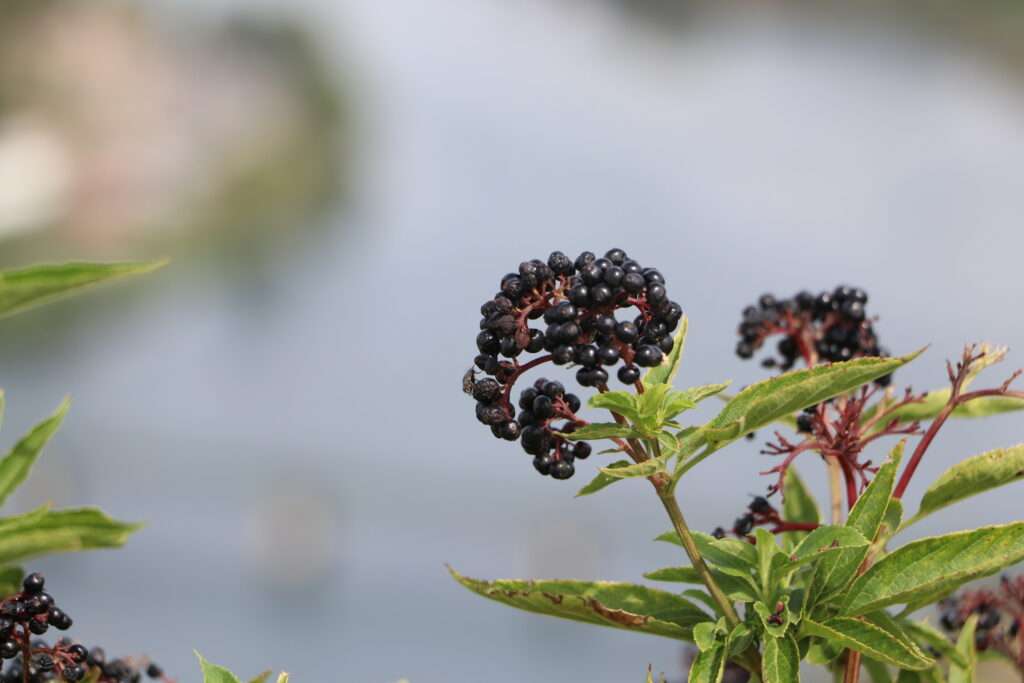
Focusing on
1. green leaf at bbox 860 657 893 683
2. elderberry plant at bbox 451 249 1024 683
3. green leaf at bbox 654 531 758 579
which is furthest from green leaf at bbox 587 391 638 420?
green leaf at bbox 860 657 893 683

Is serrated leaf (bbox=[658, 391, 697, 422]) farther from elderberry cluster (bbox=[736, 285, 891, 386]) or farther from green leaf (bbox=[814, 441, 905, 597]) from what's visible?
elderberry cluster (bbox=[736, 285, 891, 386])

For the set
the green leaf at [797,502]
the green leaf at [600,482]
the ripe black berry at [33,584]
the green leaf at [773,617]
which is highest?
the green leaf at [797,502]

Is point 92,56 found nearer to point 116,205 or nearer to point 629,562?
point 116,205

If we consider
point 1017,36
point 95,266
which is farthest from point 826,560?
point 1017,36

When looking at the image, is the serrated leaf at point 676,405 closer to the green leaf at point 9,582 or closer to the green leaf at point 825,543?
the green leaf at point 825,543

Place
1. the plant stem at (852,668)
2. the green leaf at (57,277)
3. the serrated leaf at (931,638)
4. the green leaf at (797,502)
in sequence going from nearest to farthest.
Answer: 1. the green leaf at (57,277)
2. the plant stem at (852,668)
3. the serrated leaf at (931,638)
4. the green leaf at (797,502)

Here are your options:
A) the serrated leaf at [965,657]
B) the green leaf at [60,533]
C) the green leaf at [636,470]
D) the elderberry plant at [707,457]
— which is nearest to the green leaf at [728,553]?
the elderberry plant at [707,457]
